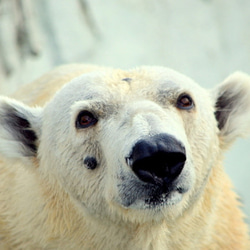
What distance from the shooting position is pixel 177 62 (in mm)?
8852

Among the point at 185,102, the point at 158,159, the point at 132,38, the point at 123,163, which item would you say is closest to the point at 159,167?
the point at 158,159

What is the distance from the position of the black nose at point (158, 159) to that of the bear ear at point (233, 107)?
102cm

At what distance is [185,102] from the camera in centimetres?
335

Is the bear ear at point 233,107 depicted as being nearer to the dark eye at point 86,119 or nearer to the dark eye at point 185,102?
the dark eye at point 185,102

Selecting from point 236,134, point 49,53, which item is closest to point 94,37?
point 49,53

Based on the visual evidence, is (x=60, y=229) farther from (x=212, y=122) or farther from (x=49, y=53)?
(x=49, y=53)

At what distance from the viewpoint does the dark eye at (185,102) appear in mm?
3322

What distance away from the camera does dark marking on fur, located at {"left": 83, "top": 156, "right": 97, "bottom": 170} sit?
3.21m

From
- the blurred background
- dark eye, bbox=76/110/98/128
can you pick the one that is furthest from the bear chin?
the blurred background

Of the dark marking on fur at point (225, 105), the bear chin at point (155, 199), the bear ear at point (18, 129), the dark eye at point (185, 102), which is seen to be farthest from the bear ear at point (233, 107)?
the bear ear at point (18, 129)

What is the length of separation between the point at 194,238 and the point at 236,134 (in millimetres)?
775

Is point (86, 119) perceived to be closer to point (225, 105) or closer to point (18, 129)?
point (18, 129)

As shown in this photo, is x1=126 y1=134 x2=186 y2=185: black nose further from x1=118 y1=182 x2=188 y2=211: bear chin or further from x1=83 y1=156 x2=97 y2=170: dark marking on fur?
x1=83 y1=156 x2=97 y2=170: dark marking on fur

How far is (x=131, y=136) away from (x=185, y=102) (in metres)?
0.67
